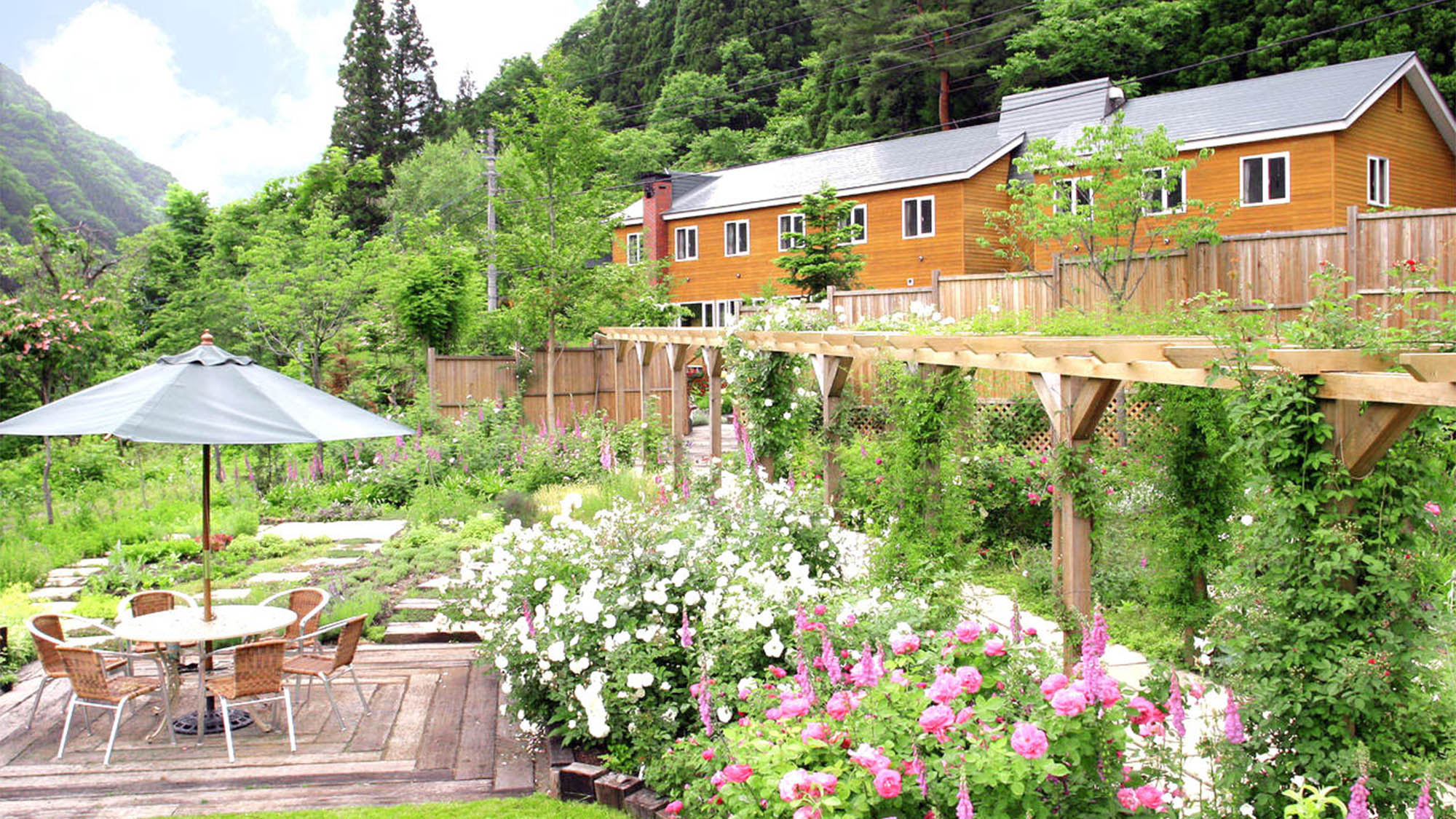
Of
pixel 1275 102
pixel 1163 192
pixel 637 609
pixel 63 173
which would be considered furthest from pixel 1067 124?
pixel 63 173

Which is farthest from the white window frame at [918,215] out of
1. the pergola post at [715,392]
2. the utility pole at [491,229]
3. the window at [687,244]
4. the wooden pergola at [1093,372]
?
the wooden pergola at [1093,372]

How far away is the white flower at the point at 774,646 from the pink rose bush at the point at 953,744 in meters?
0.68

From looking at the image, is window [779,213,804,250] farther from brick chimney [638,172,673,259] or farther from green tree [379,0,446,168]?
green tree [379,0,446,168]

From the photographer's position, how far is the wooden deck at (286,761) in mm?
4438

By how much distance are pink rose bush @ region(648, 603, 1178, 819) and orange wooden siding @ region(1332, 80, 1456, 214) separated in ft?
57.8

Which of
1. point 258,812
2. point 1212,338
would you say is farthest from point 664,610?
point 1212,338

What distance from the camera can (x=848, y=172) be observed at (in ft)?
79.9

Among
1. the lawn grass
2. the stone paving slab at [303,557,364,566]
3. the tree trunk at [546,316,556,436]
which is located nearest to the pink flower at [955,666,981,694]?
the lawn grass

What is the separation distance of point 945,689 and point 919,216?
21.0 metres

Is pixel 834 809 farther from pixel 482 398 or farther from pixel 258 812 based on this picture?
pixel 482 398

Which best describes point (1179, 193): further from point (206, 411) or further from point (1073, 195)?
point (206, 411)

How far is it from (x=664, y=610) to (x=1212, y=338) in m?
2.61

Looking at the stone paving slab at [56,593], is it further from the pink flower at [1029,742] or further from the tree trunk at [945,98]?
the tree trunk at [945,98]

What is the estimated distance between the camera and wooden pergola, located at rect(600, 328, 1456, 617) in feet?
10.5
